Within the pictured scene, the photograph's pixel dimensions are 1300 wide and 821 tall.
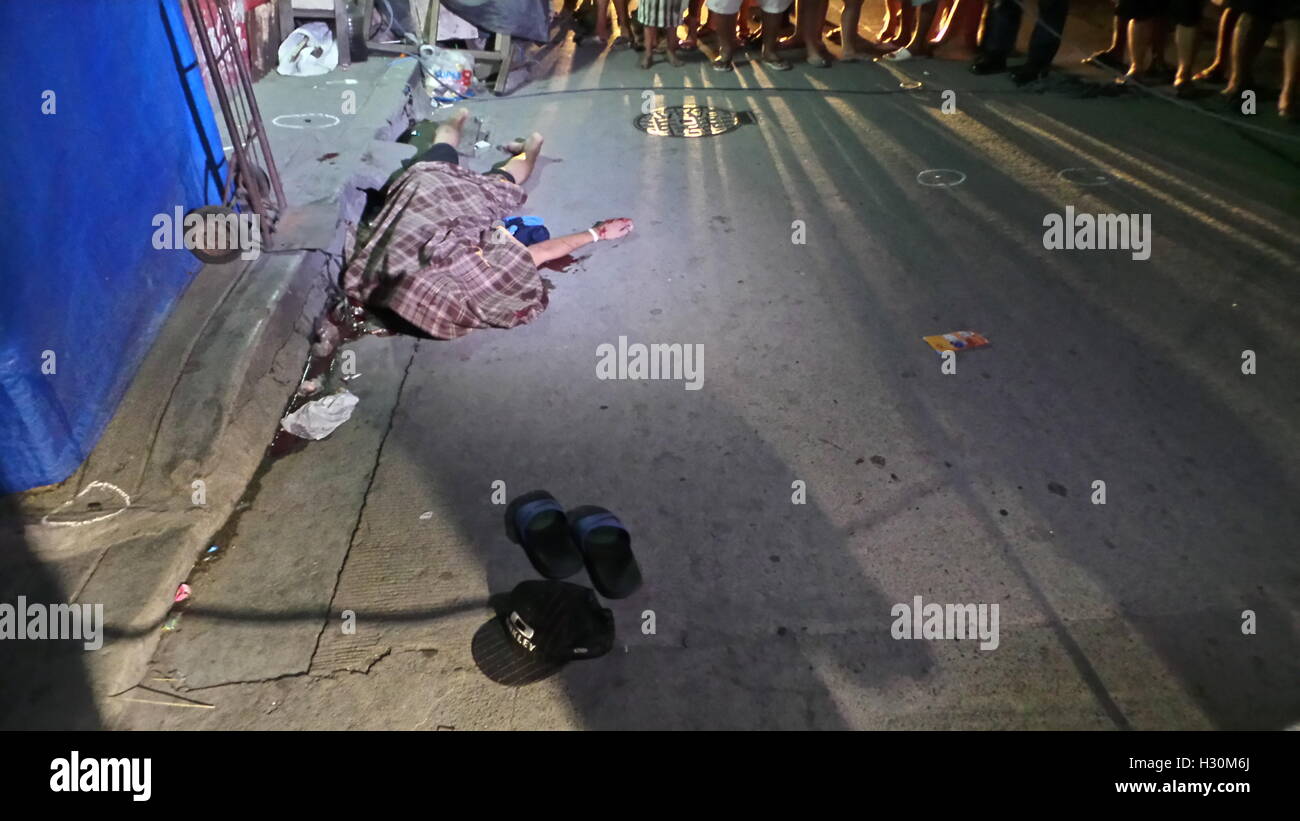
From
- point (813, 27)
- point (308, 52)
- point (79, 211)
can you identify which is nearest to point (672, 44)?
point (813, 27)

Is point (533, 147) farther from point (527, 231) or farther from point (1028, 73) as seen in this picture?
point (1028, 73)

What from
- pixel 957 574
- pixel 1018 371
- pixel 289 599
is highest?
pixel 1018 371

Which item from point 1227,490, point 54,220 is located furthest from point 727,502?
point 54,220

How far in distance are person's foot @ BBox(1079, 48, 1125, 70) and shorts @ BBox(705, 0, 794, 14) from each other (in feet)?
10.4

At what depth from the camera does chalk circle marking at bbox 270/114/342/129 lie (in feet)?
18.7

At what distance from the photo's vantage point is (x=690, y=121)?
22.8ft

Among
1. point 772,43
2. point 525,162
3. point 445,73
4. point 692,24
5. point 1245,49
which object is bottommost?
point 525,162

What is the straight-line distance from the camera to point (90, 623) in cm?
247

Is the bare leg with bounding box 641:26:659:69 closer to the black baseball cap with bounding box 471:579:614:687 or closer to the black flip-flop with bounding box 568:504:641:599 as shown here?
the black flip-flop with bounding box 568:504:641:599

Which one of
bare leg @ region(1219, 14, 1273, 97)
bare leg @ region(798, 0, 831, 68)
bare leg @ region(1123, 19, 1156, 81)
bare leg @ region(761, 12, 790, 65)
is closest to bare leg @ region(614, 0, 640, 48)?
bare leg @ region(761, 12, 790, 65)

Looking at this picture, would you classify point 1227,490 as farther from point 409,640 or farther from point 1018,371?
point 409,640

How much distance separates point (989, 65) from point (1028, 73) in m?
0.42
